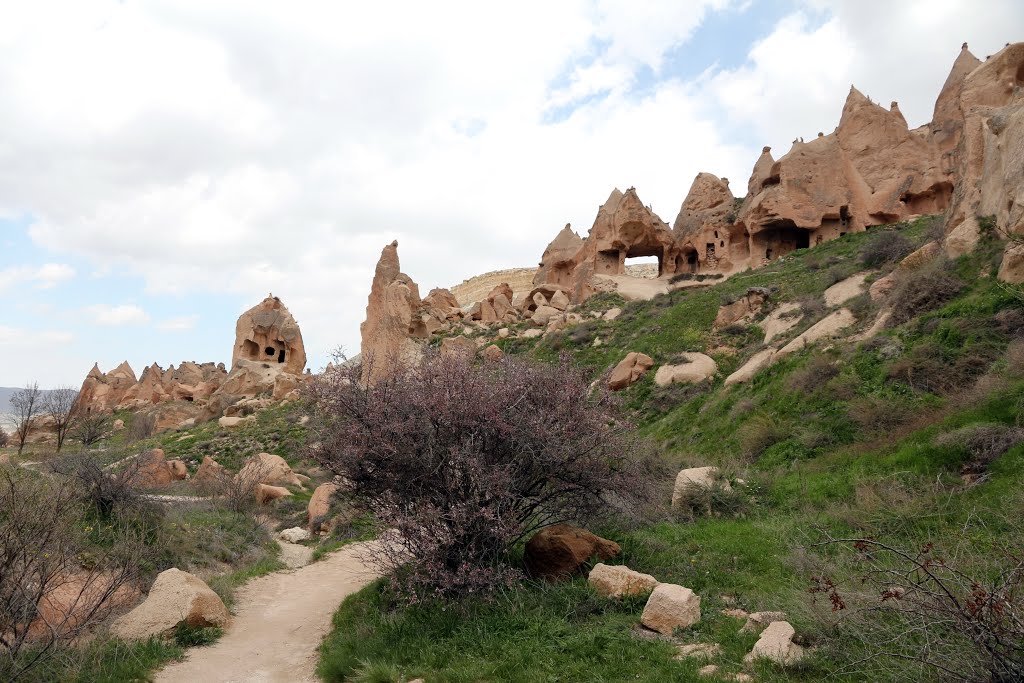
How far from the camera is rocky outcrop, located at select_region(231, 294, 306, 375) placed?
126ft

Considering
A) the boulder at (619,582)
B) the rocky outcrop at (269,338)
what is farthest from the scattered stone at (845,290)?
A: the rocky outcrop at (269,338)

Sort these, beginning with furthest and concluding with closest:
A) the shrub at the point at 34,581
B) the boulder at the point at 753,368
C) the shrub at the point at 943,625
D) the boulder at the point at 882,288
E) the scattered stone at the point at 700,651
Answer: the boulder at the point at 753,368 → the boulder at the point at 882,288 → the shrub at the point at 34,581 → the scattered stone at the point at 700,651 → the shrub at the point at 943,625

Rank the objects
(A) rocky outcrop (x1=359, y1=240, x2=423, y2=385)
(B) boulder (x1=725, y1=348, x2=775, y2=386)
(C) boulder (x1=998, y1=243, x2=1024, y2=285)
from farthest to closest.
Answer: (A) rocky outcrop (x1=359, y1=240, x2=423, y2=385) < (B) boulder (x1=725, y1=348, x2=775, y2=386) < (C) boulder (x1=998, y1=243, x2=1024, y2=285)

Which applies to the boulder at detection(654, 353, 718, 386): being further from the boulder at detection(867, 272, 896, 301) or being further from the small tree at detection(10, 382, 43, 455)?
the small tree at detection(10, 382, 43, 455)

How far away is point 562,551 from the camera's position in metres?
7.16

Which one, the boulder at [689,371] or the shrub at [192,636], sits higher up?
the boulder at [689,371]

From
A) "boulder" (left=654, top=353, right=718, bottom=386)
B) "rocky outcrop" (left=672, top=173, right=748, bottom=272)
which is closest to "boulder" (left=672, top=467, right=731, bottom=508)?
"boulder" (left=654, top=353, right=718, bottom=386)

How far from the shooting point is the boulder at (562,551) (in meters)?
7.05

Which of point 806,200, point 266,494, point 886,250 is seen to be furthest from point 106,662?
point 806,200

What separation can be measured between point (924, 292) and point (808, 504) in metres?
5.68

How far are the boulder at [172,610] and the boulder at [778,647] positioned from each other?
20.9ft

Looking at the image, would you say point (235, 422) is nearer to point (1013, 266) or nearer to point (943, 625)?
point (1013, 266)

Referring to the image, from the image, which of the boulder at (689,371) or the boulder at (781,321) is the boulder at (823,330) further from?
the boulder at (689,371)

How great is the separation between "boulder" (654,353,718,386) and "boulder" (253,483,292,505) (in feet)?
35.6
